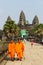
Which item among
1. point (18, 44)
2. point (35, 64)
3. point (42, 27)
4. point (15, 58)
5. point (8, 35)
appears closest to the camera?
point (35, 64)

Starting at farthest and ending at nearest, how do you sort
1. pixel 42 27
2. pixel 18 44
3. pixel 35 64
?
pixel 42 27
pixel 18 44
pixel 35 64

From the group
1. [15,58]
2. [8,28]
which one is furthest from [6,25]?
[15,58]

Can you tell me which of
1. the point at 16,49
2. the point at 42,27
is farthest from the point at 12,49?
the point at 42,27

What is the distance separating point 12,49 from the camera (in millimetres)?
20500

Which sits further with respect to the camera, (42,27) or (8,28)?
(42,27)

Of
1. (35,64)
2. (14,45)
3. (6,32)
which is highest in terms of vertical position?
(6,32)

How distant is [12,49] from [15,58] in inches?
60.4

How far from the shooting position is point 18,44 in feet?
66.8

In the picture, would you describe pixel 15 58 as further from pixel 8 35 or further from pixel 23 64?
pixel 8 35

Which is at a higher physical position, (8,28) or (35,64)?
(8,28)

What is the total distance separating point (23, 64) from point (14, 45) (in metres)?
2.21

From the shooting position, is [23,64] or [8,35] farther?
[8,35]

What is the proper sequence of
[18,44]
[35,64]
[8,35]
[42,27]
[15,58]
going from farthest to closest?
[42,27]
[8,35]
[15,58]
[18,44]
[35,64]

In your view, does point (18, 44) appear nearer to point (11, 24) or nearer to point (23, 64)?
point (23, 64)
